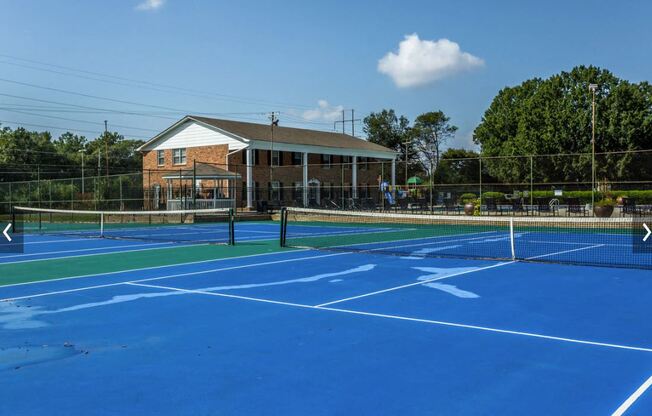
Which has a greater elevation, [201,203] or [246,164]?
[246,164]

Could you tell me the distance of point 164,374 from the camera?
17.7 ft

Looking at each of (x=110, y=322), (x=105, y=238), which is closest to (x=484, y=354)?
(x=110, y=322)

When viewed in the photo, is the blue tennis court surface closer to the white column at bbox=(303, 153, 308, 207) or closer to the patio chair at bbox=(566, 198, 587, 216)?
the patio chair at bbox=(566, 198, 587, 216)

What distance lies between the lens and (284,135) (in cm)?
4800

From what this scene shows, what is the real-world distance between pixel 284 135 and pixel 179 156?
809 centimetres

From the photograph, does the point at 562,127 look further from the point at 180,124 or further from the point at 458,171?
the point at 180,124

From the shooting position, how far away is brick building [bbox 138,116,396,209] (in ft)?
131

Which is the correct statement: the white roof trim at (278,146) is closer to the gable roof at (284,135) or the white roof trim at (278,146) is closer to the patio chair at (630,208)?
the gable roof at (284,135)

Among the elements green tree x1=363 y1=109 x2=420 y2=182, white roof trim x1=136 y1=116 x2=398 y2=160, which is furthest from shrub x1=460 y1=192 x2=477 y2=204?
green tree x1=363 y1=109 x2=420 y2=182

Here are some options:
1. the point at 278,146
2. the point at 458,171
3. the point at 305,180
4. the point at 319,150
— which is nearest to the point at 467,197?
the point at 458,171

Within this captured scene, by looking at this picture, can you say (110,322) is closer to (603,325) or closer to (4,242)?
(603,325)

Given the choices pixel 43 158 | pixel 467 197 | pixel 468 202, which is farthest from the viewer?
pixel 43 158

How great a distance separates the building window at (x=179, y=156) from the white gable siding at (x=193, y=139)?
313 millimetres

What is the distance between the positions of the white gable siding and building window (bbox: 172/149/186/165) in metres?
0.31
